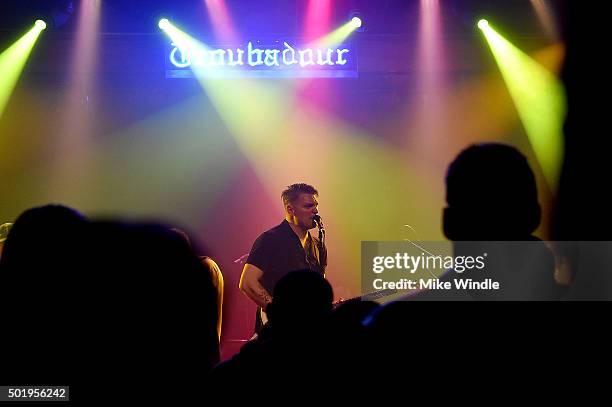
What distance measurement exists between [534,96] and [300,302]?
6.49m

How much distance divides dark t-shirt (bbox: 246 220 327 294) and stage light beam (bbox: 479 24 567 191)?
4.00 meters

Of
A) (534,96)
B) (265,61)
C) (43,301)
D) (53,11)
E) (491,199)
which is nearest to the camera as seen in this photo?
(491,199)

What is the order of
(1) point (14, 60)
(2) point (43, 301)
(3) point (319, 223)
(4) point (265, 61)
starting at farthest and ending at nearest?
1. (1) point (14, 60)
2. (4) point (265, 61)
3. (3) point (319, 223)
4. (2) point (43, 301)

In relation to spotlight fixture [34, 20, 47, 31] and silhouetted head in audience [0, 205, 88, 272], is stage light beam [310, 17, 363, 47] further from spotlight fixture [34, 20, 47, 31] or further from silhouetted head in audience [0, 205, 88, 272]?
silhouetted head in audience [0, 205, 88, 272]

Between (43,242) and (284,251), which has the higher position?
(284,251)

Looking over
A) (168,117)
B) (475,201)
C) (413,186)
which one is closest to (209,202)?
(168,117)

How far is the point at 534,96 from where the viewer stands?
23.8ft

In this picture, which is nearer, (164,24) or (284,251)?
(284,251)

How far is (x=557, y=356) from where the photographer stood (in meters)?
1.04

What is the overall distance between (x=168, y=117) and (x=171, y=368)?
608 centimetres

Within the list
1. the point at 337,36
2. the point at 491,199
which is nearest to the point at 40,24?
the point at 337,36

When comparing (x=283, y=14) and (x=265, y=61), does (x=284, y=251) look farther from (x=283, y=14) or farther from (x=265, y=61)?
(x=283, y=14)

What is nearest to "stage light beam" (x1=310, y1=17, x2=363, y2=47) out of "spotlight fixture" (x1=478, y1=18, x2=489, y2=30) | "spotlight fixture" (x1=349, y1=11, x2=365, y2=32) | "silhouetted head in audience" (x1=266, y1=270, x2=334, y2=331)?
"spotlight fixture" (x1=349, y1=11, x2=365, y2=32)

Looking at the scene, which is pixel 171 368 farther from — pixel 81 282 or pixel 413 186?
pixel 413 186
